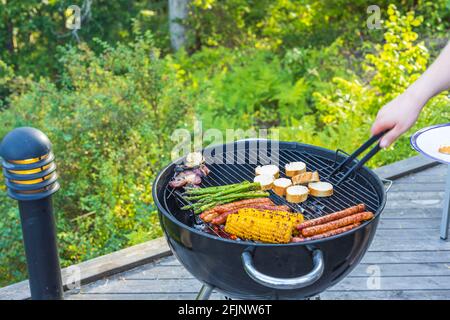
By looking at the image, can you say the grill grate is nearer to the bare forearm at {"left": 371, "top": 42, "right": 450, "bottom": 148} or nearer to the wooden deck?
the bare forearm at {"left": 371, "top": 42, "right": 450, "bottom": 148}

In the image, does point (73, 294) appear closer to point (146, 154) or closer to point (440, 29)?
point (146, 154)

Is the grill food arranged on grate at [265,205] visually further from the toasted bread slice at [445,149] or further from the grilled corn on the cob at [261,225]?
the toasted bread slice at [445,149]

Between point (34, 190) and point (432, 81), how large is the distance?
1586mm

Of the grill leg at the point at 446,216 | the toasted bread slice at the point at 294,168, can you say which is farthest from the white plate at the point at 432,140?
the toasted bread slice at the point at 294,168

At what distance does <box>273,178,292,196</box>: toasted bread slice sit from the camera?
2.40 m

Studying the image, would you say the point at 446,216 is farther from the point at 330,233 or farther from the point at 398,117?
the point at 330,233

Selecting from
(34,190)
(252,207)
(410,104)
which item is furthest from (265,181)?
(34,190)

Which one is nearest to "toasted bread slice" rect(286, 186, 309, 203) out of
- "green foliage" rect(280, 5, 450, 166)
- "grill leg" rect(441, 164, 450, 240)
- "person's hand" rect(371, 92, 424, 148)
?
"person's hand" rect(371, 92, 424, 148)

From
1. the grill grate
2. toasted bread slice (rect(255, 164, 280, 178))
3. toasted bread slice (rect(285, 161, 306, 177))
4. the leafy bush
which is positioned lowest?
the leafy bush

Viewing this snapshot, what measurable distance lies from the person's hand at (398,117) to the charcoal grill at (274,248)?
0.20 m

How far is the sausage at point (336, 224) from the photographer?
2.09m

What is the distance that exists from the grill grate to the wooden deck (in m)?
0.69

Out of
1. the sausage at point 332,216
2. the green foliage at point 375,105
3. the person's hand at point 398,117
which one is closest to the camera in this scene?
the sausage at point 332,216
